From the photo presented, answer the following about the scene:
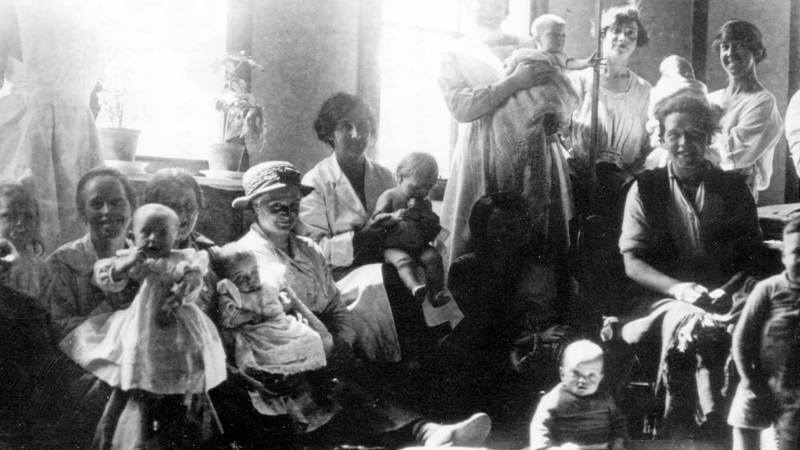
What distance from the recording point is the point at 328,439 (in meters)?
3.38

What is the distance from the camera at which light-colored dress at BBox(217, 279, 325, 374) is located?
3.12 meters

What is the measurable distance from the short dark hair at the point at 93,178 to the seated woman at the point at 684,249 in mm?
1850

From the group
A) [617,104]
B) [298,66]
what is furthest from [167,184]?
[617,104]

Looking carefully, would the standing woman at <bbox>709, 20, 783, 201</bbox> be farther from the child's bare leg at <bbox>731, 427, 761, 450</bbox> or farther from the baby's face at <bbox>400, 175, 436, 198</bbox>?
the baby's face at <bbox>400, 175, 436, 198</bbox>

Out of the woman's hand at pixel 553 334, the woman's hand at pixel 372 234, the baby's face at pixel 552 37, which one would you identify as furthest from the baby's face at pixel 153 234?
the baby's face at pixel 552 37

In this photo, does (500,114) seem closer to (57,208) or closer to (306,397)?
(306,397)

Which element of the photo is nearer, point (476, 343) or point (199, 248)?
point (199, 248)

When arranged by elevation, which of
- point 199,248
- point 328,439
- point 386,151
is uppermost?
point 386,151

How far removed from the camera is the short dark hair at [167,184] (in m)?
3.11

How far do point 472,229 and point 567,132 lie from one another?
2.16 ft

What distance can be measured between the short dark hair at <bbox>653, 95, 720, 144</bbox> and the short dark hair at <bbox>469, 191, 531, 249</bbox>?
0.60 m

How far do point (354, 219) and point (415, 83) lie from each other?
995 millimetres

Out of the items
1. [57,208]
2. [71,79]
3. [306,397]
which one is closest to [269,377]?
[306,397]

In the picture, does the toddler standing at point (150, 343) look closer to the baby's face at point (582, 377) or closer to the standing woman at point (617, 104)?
the baby's face at point (582, 377)
